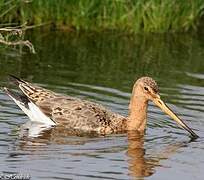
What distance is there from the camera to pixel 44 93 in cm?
1338

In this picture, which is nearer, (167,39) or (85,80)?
(85,80)

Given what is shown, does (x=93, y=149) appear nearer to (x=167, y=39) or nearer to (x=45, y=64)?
(x=45, y=64)

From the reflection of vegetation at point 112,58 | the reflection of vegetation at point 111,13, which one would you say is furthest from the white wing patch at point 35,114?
the reflection of vegetation at point 111,13

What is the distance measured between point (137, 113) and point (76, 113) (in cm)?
75

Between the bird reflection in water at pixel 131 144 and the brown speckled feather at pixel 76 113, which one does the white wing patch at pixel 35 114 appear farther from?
the bird reflection in water at pixel 131 144

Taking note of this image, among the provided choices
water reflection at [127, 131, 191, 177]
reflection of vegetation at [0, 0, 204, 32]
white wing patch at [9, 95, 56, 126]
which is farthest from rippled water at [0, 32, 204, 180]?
reflection of vegetation at [0, 0, 204, 32]

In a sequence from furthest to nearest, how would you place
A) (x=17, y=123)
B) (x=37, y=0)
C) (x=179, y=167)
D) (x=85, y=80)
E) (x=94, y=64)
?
(x=37, y=0) → (x=94, y=64) → (x=85, y=80) → (x=17, y=123) → (x=179, y=167)

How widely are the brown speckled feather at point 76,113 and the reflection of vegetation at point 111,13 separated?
457cm

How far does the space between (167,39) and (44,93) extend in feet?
18.7

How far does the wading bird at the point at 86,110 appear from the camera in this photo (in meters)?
13.1

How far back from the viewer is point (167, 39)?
18.7 meters

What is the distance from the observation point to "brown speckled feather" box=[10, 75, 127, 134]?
1302 centimetres

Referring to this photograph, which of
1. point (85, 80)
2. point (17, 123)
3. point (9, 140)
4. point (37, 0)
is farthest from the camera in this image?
point (37, 0)

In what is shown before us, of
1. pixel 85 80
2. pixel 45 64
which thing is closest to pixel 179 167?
pixel 85 80
